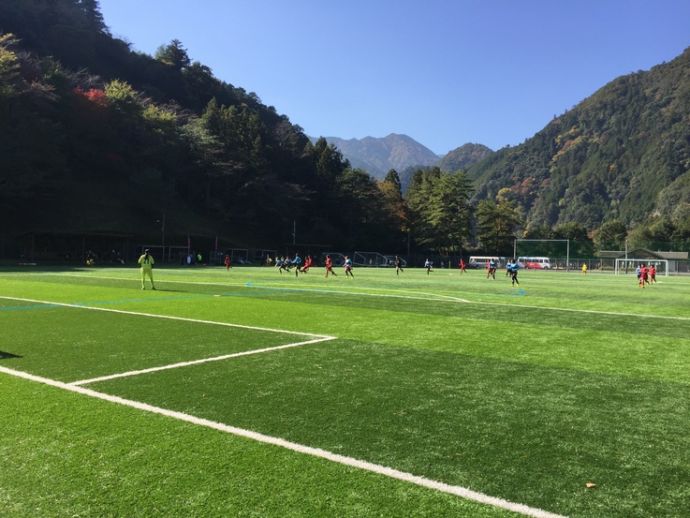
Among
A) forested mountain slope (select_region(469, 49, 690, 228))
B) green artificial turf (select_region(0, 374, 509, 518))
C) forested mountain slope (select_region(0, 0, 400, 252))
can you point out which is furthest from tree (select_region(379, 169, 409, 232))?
green artificial turf (select_region(0, 374, 509, 518))

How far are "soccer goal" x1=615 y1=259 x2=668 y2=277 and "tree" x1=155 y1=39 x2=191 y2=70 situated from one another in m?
90.4

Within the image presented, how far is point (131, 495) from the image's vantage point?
3.87 meters

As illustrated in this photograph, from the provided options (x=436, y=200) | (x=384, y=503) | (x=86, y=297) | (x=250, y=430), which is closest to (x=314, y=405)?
(x=250, y=430)

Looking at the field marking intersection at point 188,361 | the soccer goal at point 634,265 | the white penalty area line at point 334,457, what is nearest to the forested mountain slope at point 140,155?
the soccer goal at point 634,265

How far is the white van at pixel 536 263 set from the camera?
79206 mm

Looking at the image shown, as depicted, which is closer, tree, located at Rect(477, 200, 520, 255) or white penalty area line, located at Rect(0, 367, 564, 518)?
white penalty area line, located at Rect(0, 367, 564, 518)

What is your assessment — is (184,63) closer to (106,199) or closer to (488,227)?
(106,199)

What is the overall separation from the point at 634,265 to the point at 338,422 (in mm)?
78762

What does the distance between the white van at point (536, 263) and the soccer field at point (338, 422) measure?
7065 cm

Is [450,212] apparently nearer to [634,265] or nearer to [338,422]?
[634,265]

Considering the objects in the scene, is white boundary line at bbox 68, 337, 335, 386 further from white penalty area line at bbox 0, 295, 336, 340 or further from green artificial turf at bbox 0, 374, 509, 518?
green artificial turf at bbox 0, 374, 509, 518

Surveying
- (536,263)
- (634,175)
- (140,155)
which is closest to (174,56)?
(140,155)

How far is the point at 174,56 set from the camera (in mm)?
114500

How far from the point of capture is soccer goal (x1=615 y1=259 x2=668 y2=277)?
2643 inches
